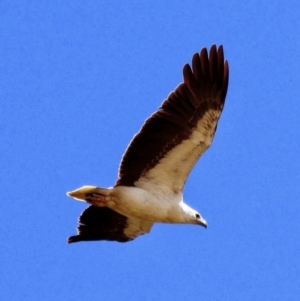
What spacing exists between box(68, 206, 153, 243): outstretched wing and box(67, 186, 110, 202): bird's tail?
1076 millimetres

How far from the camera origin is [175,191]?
1914cm

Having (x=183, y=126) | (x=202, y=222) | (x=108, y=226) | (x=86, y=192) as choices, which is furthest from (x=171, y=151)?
(x=108, y=226)

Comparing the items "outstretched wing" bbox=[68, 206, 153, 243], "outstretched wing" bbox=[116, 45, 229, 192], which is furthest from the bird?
"outstretched wing" bbox=[68, 206, 153, 243]

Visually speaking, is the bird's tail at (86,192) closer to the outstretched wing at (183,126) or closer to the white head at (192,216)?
the outstretched wing at (183,126)

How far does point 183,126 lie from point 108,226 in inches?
103

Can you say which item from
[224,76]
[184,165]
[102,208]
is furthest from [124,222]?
[224,76]

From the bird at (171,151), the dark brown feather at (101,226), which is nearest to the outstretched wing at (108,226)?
the dark brown feather at (101,226)

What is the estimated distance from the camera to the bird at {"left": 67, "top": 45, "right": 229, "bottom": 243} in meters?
18.5

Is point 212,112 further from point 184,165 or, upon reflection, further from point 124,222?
point 124,222

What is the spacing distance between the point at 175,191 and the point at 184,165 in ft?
1.53

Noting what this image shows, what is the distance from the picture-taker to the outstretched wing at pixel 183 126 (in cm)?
1844

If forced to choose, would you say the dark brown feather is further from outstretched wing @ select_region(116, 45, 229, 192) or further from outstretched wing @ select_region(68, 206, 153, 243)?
outstretched wing @ select_region(116, 45, 229, 192)

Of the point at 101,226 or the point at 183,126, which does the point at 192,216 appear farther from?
the point at 101,226

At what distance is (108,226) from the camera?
20219mm
